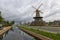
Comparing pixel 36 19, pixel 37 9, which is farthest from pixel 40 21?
pixel 37 9

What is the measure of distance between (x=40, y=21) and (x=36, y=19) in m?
3.11

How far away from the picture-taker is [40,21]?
104m

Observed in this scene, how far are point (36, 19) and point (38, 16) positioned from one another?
8.14ft

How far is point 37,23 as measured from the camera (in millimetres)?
101188

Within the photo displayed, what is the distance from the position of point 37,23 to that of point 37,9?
42.4 feet

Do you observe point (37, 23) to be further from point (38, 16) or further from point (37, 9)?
point (37, 9)

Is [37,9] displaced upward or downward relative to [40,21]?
upward

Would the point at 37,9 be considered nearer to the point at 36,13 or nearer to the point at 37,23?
the point at 36,13

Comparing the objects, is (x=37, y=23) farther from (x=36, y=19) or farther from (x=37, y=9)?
(x=37, y=9)

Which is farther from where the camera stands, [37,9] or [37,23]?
[37,9]

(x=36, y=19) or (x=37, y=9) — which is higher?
(x=37, y=9)

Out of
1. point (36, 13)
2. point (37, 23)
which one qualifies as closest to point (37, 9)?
point (36, 13)

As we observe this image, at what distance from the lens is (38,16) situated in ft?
342

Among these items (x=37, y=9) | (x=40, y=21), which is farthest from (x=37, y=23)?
(x=37, y=9)
